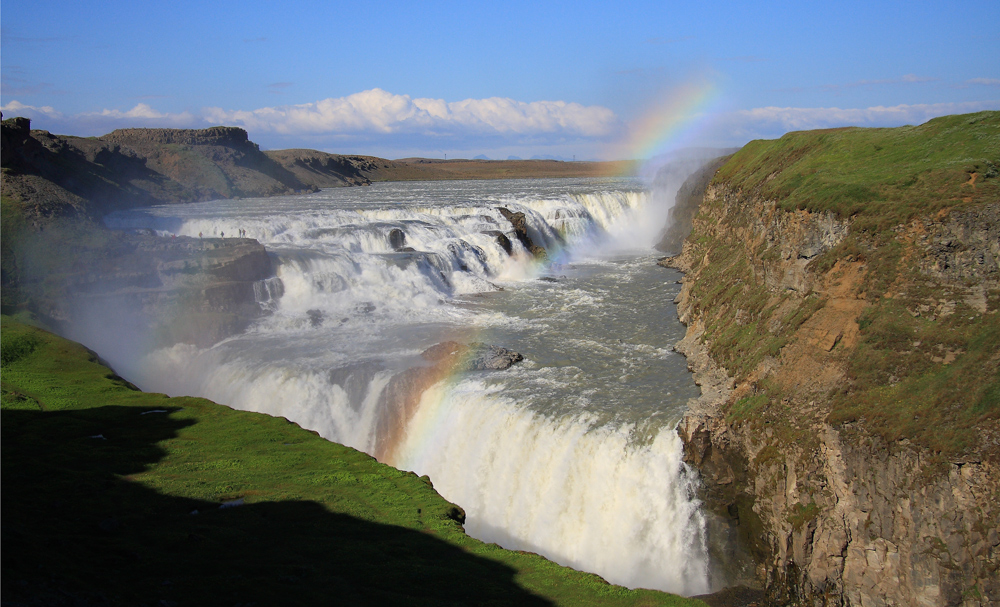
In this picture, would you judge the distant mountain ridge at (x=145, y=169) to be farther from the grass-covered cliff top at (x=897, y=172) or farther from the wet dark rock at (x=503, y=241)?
the grass-covered cliff top at (x=897, y=172)

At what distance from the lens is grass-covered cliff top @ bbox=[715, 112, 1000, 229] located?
49.3 ft

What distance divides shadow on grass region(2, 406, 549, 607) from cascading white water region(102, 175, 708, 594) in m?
5.94

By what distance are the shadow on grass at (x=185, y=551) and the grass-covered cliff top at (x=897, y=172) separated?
12.9m

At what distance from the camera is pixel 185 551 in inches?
368

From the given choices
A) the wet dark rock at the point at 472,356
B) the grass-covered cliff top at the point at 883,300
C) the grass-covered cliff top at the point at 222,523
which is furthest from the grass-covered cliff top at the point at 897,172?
the grass-covered cliff top at the point at 222,523

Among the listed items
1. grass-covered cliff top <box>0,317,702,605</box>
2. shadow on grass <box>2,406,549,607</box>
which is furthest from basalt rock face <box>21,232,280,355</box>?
shadow on grass <box>2,406,549,607</box>

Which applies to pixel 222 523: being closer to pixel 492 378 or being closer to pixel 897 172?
pixel 492 378

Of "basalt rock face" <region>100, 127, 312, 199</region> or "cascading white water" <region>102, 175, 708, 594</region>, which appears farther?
"basalt rock face" <region>100, 127, 312, 199</region>

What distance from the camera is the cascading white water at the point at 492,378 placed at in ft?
51.8

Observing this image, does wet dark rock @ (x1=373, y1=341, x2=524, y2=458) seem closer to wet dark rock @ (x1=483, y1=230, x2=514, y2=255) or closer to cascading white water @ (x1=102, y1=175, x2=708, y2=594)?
cascading white water @ (x1=102, y1=175, x2=708, y2=594)

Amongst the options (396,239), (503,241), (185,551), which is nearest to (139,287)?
(396,239)

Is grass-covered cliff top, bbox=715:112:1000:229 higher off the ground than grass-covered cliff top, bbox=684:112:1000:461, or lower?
higher

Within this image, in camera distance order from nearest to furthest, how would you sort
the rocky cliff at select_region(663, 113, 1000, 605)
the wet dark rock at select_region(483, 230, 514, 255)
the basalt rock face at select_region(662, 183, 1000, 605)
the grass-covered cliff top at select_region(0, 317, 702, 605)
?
the grass-covered cliff top at select_region(0, 317, 702, 605) → the basalt rock face at select_region(662, 183, 1000, 605) → the rocky cliff at select_region(663, 113, 1000, 605) → the wet dark rock at select_region(483, 230, 514, 255)

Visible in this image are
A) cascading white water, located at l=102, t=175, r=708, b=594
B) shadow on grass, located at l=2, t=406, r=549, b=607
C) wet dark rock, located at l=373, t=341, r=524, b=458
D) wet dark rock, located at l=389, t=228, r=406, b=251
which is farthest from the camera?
wet dark rock, located at l=389, t=228, r=406, b=251
